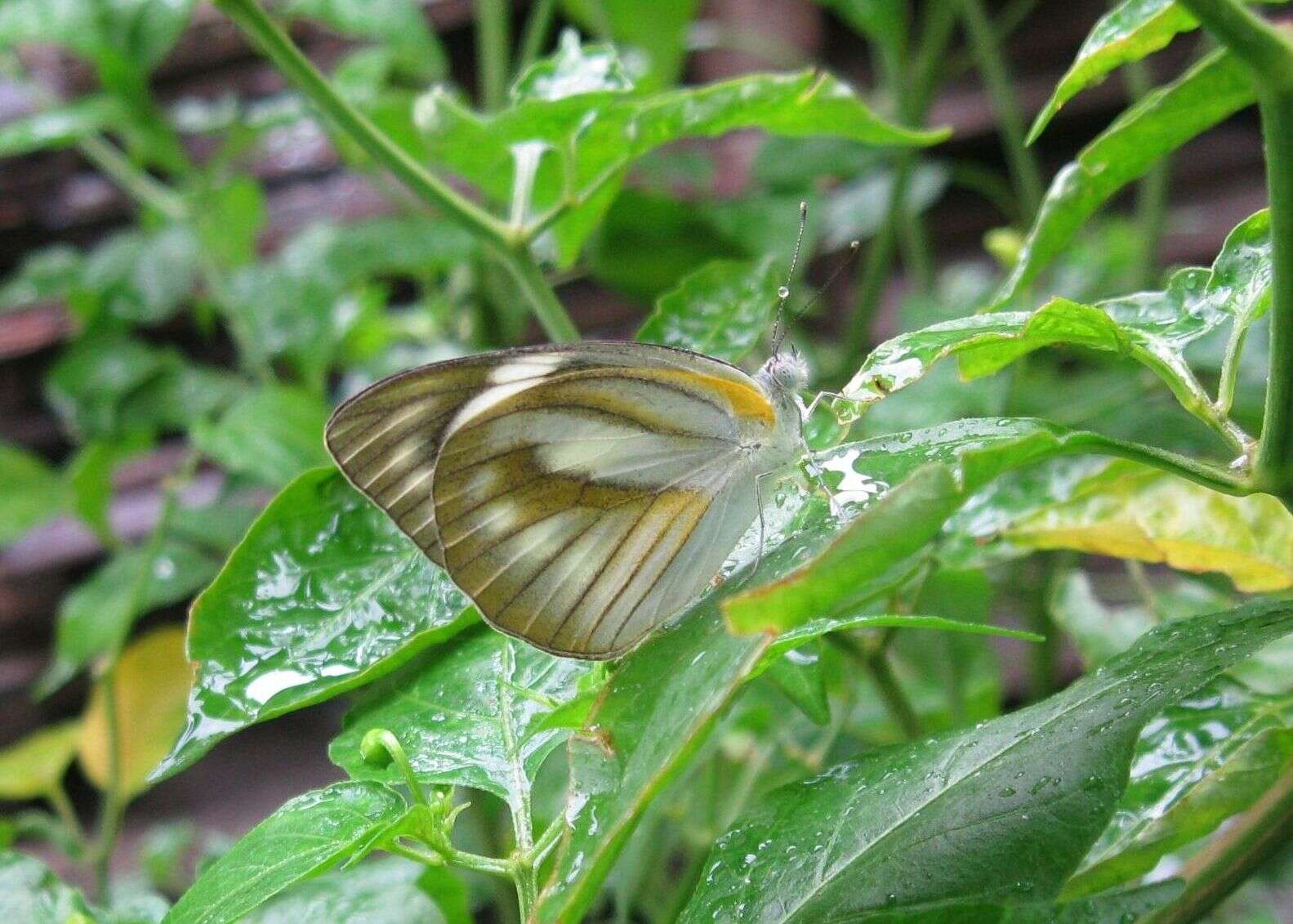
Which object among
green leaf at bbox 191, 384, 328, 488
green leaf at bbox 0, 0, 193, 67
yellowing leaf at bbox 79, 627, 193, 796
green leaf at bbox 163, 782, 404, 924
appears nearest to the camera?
green leaf at bbox 163, 782, 404, 924

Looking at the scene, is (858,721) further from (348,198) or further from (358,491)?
(348,198)

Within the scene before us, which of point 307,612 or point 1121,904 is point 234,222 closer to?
point 307,612

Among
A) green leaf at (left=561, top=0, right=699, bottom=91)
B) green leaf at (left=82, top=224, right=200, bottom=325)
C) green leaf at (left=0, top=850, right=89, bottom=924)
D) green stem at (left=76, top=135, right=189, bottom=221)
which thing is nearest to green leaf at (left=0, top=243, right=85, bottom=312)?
green leaf at (left=82, top=224, right=200, bottom=325)

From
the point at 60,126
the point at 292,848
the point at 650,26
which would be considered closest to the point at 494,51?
the point at 650,26

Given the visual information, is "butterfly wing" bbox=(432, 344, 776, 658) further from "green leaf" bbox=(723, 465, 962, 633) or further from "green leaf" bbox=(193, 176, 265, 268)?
"green leaf" bbox=(193, 176, 265, 268)

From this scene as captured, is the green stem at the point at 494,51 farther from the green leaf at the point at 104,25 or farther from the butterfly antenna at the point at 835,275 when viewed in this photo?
the butterfly antenna at the point at 835,275

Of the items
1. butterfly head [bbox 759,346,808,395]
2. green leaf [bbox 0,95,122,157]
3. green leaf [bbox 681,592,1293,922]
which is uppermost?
green leaf [bbox 0,95,122,157]
